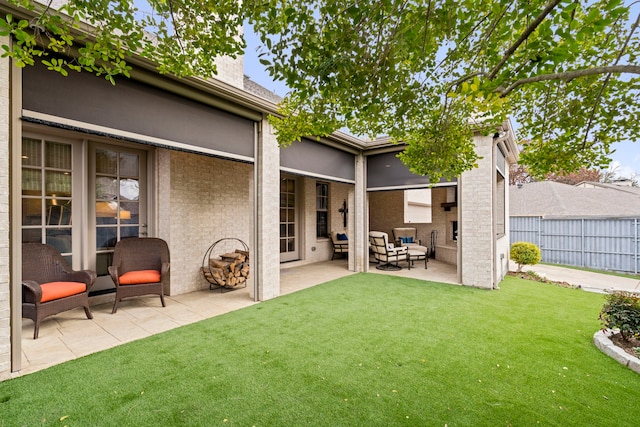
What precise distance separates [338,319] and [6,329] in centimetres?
328

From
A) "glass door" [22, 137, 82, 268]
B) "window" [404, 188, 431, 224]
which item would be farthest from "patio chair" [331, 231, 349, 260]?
"glass door" [22, 137, 82, 268]

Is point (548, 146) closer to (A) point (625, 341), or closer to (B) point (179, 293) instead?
(A) point (625, 341)

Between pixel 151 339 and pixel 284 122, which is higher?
pixel 284 122

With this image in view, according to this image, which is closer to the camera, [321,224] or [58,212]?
[58,212]

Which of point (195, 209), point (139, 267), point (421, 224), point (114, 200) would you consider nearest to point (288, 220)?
point (195, 209)

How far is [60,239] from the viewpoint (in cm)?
388

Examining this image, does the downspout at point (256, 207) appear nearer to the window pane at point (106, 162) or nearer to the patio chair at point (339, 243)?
the window pane at point (106, 162)

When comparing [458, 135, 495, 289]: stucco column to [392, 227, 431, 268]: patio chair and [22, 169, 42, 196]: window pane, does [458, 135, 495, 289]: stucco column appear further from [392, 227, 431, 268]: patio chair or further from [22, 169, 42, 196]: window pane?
[22, 169, 42, 196]: window pane

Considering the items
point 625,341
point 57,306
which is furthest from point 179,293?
point 625,341

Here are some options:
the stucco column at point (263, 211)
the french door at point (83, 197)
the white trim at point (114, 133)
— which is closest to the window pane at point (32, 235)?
the french door at point (83, 197)

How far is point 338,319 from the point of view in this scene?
372 cm

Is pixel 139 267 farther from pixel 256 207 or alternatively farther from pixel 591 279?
pixel 591 279

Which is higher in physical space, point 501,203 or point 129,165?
point 129,165

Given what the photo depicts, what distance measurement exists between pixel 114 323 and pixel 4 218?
1.79 meters
